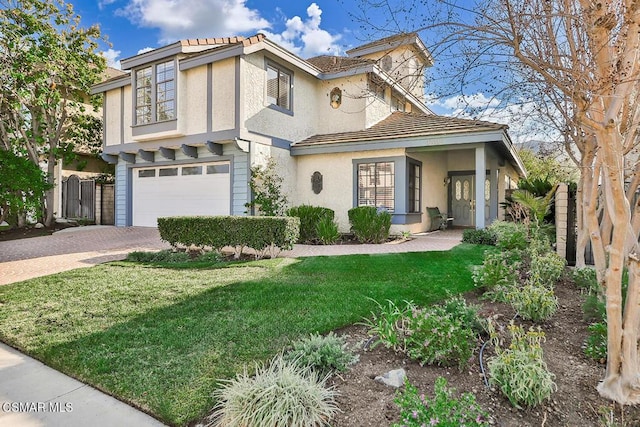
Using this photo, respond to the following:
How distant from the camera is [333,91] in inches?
580

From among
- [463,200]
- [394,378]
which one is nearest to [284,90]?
[463,200]

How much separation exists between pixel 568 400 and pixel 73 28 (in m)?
19.9

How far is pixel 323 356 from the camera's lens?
3010 mm

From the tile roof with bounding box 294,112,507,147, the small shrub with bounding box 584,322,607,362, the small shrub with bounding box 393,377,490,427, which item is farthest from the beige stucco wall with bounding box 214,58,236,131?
the small shrub with bounding box 393,377,490,427

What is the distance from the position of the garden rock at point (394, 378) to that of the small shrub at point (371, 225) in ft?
27.3

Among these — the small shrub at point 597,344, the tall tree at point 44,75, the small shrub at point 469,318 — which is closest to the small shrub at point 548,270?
the small shrub at point 597,344

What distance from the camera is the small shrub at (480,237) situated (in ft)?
32.3

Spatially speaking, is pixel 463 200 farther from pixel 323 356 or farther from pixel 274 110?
pixel 323 356

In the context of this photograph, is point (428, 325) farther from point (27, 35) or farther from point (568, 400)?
point (27, 35)

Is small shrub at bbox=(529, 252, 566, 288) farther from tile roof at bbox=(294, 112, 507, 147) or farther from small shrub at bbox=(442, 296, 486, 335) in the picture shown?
tile roof at bbox=(294, 112, 507, 147)

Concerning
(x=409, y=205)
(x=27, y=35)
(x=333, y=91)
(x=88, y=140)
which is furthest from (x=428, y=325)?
(x=88, y=140)

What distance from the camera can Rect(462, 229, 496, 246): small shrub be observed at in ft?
32.3

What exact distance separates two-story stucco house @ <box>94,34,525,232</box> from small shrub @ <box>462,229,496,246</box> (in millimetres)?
752

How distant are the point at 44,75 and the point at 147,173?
5344mm
